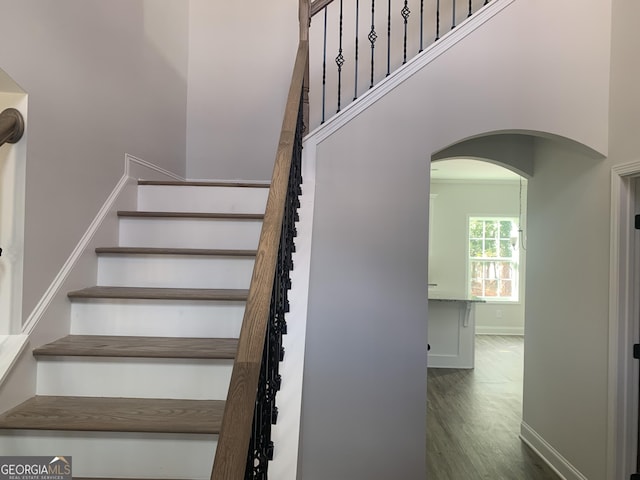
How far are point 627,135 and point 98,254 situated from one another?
3197 millimetres

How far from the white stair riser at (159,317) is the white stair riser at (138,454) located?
55 centimetres

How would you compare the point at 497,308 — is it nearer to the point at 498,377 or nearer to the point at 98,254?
the point at 498,377

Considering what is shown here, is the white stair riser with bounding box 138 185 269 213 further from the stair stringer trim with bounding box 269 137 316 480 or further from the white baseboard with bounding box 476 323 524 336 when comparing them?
the white baseboard with bounding box 476 323 524 336

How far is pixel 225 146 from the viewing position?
406 centimetres

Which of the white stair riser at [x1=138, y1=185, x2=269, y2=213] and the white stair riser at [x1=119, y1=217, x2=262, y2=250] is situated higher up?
the white stair riser at [x1=138, y1=185, x2=269, y2=213]

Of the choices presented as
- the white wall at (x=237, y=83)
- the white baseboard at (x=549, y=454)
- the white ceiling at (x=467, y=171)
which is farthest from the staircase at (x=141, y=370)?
the white ceiling at (x=467, y=171)

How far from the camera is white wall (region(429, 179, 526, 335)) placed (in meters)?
8.19

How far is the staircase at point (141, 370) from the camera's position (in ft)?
5.04

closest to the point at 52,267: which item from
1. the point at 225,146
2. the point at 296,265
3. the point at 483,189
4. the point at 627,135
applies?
the point at 296,265

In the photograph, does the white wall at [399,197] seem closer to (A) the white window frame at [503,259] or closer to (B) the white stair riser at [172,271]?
(B) the white stair riser at [172,271]

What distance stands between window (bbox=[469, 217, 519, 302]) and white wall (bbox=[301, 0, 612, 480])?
5.77m

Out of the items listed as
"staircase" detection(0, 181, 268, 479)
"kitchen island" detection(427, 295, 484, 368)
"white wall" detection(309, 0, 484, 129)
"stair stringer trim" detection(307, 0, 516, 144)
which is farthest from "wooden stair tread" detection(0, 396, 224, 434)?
"kitchen island" detection(427, 295, 484, 368)

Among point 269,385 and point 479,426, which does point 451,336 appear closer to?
point 479,426

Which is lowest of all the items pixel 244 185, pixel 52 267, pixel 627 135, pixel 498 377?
pixel 498 377
